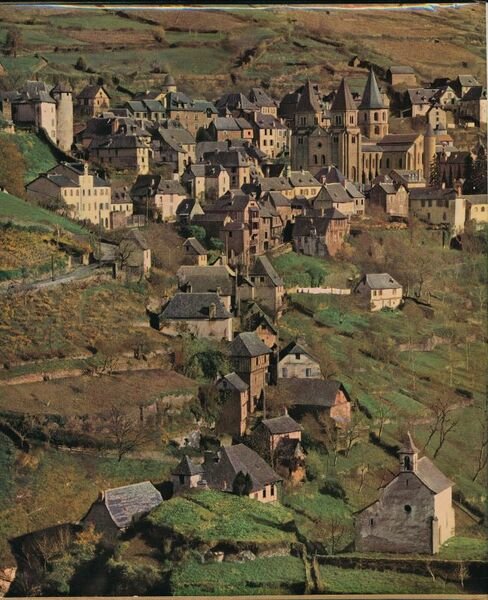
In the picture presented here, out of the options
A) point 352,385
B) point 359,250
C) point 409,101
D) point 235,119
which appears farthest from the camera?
point 409,101

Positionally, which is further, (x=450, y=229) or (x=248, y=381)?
(x=450, y=229)

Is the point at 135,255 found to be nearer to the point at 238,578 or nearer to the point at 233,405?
the point at 233,405

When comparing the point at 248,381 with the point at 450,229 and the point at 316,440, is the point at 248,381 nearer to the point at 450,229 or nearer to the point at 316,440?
the point at 316,440

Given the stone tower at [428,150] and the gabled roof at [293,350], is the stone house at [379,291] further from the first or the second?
the stone tower at [428,150]

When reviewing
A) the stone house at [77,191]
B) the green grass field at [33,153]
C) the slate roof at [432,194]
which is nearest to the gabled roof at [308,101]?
the slate roof at [432,194]

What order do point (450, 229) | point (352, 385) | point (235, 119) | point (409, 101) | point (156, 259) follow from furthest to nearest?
point (409, 101) → point (235, 119) → point (450, 229) → point (156, 259) → point (352, 385)

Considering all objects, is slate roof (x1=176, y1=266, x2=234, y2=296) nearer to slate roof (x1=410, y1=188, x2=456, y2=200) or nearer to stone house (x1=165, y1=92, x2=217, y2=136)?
slate roof (x1=410, y1=188, x2=456, y2=200)

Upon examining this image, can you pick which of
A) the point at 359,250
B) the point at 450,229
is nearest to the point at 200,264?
the point at 359,250
